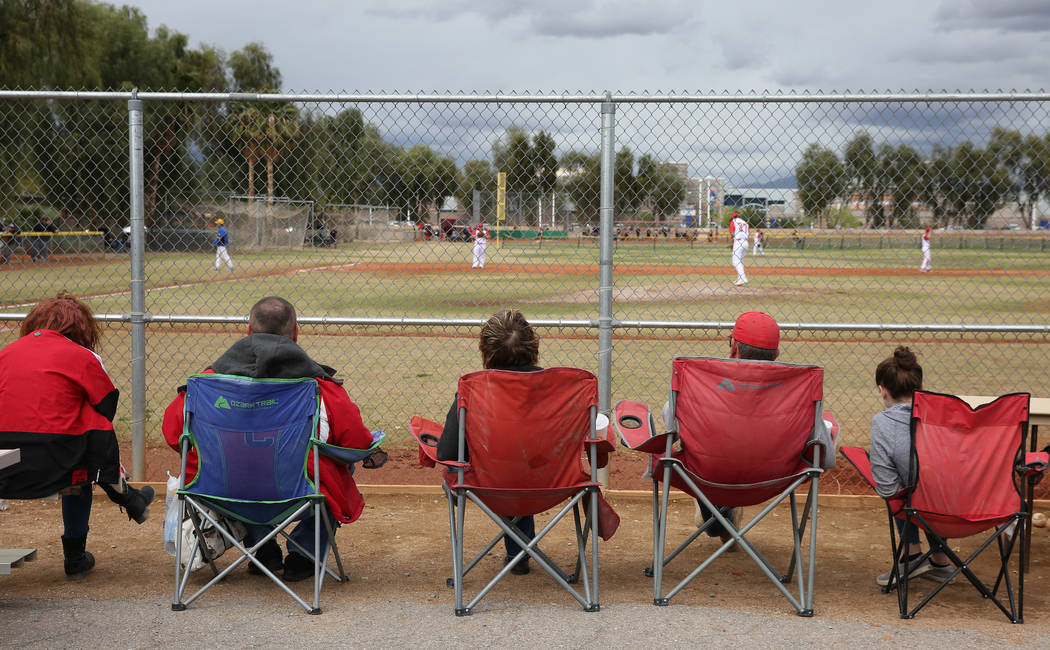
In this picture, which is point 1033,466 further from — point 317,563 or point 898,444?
point 317,563

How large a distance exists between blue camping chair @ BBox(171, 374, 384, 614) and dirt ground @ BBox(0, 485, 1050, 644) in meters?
0.39

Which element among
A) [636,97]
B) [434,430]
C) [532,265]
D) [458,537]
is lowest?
[458,537]

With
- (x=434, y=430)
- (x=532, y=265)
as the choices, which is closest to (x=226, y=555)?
(x=434, y=430)

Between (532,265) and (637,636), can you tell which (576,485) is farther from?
(532,265)

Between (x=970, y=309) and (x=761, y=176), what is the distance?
49.6ft

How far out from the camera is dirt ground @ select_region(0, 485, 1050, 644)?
13.7 ft

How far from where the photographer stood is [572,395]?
13.6 ft

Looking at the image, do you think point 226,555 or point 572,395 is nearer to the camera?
point 572,395

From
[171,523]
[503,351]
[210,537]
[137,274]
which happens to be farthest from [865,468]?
[137,274]

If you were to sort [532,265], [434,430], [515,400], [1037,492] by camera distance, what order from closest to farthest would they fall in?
1. [515,400]
2. [434,430]
3. [1037,492]
4. [532,265]

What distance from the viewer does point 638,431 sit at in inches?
173

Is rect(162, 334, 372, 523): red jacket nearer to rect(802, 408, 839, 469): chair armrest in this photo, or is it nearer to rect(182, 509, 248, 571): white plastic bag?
rect(182, 509, 248, 571): white plastic bag

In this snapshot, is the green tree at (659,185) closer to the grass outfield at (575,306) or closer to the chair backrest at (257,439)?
the grass outfield at (575,306)

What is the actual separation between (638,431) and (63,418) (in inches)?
103
